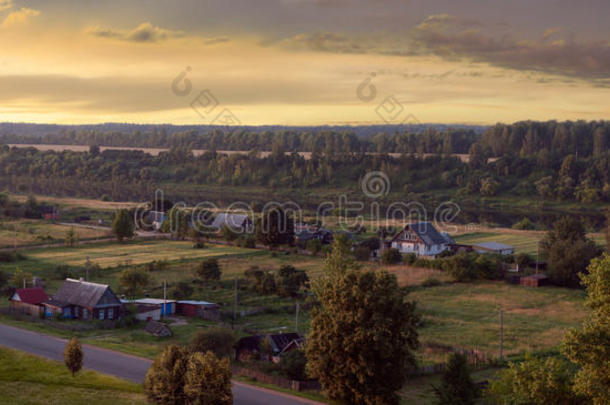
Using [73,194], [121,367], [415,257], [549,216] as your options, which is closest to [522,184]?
[549,216]

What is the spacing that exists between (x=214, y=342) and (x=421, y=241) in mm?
29232

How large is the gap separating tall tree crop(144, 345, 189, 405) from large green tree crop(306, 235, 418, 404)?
3.54 m

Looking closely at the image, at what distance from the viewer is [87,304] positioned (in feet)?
93.6

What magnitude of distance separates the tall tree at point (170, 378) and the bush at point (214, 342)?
4.38 m

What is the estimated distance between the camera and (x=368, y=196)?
338 ft

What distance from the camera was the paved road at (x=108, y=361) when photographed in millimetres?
18594

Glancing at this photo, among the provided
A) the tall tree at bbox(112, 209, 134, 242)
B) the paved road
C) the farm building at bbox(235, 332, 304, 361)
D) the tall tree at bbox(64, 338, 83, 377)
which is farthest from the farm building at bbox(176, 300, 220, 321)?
the tall tree at bbox(112, 209, 134, 242)

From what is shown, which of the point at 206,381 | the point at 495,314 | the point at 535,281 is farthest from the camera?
the point at 535,281

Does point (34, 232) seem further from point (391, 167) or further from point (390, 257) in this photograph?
point (391, 167)

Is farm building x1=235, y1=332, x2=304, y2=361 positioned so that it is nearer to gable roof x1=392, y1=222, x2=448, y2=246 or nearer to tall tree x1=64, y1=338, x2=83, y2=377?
tall tree x1=64, y1=338, x2=83, y2=377

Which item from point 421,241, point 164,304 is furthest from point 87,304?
point 421,241

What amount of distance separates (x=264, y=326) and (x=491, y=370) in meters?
9.68

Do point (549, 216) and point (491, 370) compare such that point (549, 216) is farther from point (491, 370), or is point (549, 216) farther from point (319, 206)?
point (491, 370)

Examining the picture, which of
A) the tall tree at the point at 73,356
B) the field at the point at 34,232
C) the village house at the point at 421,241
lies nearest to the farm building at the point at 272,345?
the tall tree at the point at 73,356
